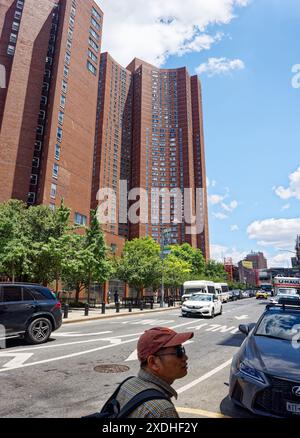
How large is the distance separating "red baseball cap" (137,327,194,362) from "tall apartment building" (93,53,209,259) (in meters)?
112

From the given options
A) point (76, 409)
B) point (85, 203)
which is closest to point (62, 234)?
point (76, 409)

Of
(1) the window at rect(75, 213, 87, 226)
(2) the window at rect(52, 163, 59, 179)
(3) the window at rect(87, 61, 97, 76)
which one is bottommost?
(1) the window at rect(75, 213, 87, 226)

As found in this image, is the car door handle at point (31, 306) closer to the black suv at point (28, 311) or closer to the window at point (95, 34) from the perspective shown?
the black suv at point (28, 311)

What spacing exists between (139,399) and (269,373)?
3101 mm

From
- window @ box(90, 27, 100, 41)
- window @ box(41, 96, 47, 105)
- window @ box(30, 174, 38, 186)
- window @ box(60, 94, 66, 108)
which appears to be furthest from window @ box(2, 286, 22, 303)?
window @ box(90, 27, 100, 41)

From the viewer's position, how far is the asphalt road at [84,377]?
457 cm

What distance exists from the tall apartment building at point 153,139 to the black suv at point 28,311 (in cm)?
10340

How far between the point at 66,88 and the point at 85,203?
Answer: 20807 mm

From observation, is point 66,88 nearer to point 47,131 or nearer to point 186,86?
point 47,131

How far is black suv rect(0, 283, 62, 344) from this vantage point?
905 centimetres

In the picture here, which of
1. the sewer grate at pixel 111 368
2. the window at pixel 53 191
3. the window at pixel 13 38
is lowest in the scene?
the sewer grate at pixel 111 368

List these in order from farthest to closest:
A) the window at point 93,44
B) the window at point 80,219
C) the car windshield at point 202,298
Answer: the window at point 93,44 → the window at point 80,219 → the car windshield at point 202,298

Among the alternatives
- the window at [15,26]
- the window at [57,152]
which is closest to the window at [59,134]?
the window at [57,152]

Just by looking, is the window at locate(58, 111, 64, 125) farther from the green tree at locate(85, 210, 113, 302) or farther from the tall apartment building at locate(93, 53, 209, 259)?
the tall apartment building at locate(93, 53, 209, 259)
